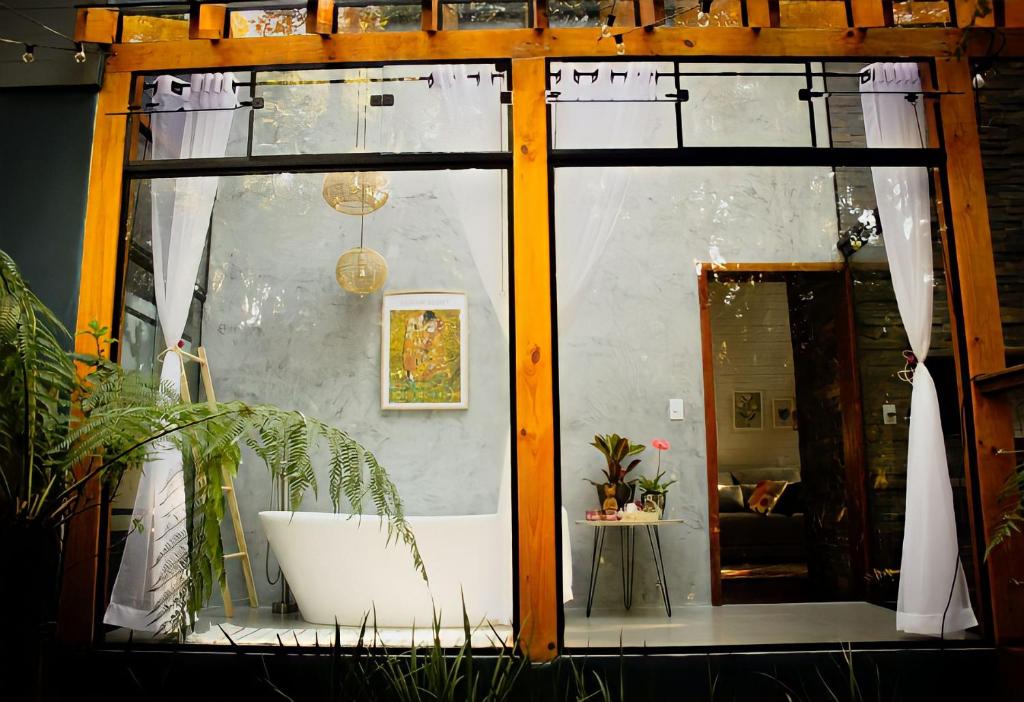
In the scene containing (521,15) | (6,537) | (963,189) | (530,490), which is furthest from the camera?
(521,15)

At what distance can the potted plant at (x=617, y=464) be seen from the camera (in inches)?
193

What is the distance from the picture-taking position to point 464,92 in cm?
355

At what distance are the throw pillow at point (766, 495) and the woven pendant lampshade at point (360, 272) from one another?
3610 mm

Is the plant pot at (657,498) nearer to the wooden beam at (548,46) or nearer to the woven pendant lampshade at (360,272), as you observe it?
the woven pendant lampshade at (360,272)

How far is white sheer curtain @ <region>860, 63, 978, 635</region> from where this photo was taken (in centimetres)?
336

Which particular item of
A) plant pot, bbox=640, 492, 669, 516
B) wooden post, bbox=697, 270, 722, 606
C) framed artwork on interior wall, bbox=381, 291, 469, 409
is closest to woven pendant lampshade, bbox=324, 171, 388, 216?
framed artwork on interior wall, bbox=381, 291, 469, 409

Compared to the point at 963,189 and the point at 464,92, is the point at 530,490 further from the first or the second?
the point at 963,189

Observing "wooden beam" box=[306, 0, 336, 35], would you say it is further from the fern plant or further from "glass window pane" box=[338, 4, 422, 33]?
the fern plant

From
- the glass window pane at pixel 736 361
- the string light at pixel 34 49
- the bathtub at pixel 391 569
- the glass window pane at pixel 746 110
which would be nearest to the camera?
the string light at pixel 34 49

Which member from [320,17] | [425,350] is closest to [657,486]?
[425,350]

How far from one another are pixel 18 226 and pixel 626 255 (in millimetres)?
3450

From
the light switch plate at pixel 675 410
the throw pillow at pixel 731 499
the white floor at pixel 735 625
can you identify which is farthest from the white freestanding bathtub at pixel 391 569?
the throw pillow at pixel 731 499

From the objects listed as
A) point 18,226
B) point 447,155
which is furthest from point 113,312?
point 447,155

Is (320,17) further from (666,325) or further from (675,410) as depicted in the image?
(675,410)
